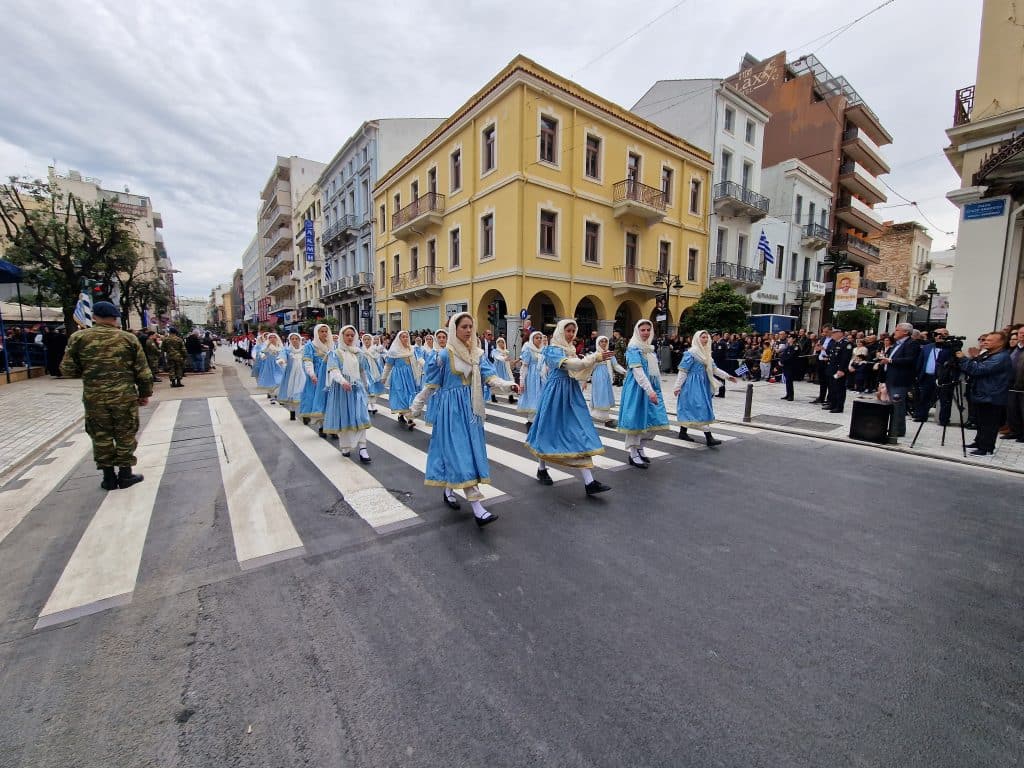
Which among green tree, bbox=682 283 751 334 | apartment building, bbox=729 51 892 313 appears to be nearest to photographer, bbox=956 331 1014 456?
green tree, bbox=682 283 751 334

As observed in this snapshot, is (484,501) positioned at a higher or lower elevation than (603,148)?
lower

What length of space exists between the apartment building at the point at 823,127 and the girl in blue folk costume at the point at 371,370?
3059 centimetres

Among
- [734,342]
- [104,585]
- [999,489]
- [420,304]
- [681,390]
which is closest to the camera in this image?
[104,585]

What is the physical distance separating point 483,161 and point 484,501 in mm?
18688

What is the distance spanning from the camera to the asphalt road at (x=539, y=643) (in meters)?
1.96

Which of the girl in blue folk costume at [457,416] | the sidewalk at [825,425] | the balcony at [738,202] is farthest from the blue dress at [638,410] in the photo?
the balcony at [738,202]

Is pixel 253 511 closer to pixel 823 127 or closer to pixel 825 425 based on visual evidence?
pixel 825 425

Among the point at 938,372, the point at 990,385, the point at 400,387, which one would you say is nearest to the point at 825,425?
the point at 938,372

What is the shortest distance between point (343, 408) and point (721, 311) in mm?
18900

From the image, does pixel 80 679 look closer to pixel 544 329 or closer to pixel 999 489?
pixel 999 489

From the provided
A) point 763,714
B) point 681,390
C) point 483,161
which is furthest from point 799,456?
point 483,161

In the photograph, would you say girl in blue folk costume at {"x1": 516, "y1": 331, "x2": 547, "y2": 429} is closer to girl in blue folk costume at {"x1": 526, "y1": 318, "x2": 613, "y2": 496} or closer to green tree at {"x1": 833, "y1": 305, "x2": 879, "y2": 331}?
girl in blue folk costume at {"x1": 526, "y1": 318, "x2": 613, "y2": 496}

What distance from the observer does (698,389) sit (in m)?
7.38

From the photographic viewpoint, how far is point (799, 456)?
6836 mm
